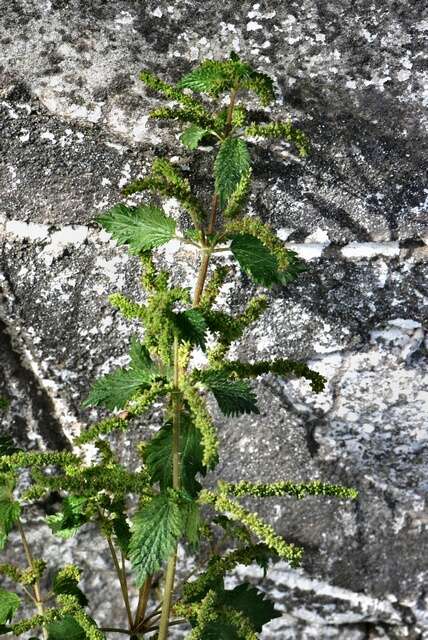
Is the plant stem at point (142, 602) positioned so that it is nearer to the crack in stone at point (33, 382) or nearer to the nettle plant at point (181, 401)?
the nettle plant at point (181, 401)

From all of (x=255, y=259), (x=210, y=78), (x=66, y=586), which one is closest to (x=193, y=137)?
(x=210, y=78)

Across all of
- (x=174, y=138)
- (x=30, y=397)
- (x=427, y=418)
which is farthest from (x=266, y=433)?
(x=174, y=138)

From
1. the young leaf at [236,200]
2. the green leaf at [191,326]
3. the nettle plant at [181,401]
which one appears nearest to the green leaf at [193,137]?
the nettle plant at [181,401]

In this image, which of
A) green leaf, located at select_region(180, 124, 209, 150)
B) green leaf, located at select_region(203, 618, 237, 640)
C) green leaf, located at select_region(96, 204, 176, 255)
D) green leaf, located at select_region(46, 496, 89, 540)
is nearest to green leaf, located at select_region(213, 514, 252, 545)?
green leaf, located at select_region(203, 618, 237, 640)

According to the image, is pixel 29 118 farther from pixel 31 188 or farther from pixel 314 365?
pixel 314 365

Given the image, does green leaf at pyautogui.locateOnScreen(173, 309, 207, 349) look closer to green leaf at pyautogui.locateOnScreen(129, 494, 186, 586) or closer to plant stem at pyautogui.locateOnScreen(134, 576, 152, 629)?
green leaf at pyautogui.locateOnScreen(129, 494, 186, 586)

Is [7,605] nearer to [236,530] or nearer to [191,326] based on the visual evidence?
[236,530]

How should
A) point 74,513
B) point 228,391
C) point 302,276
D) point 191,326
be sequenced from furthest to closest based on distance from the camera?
point 302,276 < point 74,513 < point 228,391 < point 191,326
